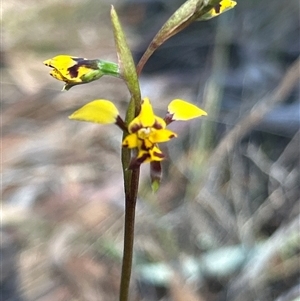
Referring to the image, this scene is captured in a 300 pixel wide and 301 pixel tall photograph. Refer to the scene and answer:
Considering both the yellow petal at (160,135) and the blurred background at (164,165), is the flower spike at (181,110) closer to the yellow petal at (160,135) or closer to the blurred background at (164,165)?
the yellow petal at (160,135)

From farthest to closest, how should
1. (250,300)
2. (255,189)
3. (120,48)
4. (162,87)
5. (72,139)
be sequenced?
(162,87)
(72,139)
(255,189)
(250,300)
(120,48)

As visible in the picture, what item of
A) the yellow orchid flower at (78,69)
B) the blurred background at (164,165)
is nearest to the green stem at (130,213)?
the yellow orchid flower at (78,69)

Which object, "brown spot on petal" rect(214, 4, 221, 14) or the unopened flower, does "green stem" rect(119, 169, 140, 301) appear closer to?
the unopened flower

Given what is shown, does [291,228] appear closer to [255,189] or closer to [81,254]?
[255,189]

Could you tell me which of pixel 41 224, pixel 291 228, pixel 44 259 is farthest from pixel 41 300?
pixel 291 228

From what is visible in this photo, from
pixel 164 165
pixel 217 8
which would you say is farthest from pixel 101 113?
pixel 164 165

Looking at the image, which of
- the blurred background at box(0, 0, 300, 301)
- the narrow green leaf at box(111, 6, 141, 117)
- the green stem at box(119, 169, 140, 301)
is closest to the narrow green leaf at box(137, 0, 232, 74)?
the narrow green leaf at box(111, 6, 141, 117)

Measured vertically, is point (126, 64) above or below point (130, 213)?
above

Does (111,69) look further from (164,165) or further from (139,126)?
(164,165)
